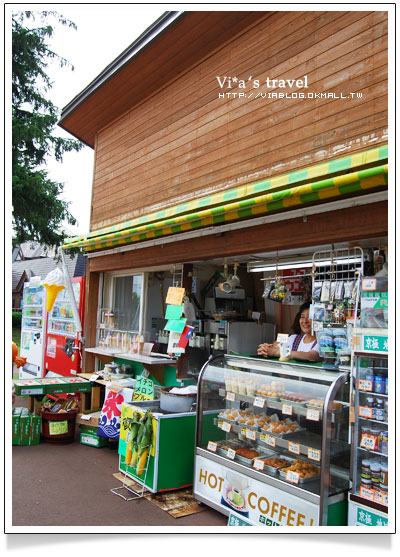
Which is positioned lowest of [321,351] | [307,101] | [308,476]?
[308,476]

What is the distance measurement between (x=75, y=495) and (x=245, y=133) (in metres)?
4.60

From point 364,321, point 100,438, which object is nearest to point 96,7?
point 364,321

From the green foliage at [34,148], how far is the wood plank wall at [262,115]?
3.16 meters

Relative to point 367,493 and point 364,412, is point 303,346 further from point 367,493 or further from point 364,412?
point 367,493

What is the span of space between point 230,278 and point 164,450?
240cm

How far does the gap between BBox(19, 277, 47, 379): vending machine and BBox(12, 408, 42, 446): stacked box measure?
404 cm

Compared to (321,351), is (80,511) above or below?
below

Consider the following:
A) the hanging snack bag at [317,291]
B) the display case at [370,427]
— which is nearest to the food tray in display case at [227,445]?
the display case at [370,427]

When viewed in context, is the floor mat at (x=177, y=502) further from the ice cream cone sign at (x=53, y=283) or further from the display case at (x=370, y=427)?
the ice cream cone sign at (x=53, y=283)

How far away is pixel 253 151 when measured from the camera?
5035 millimetres

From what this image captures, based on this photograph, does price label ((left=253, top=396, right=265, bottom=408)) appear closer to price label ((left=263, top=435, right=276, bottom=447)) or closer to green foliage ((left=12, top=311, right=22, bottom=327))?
price label ((left=263, top=435, right=276, bottom=447))

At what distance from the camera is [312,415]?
3492 mm
